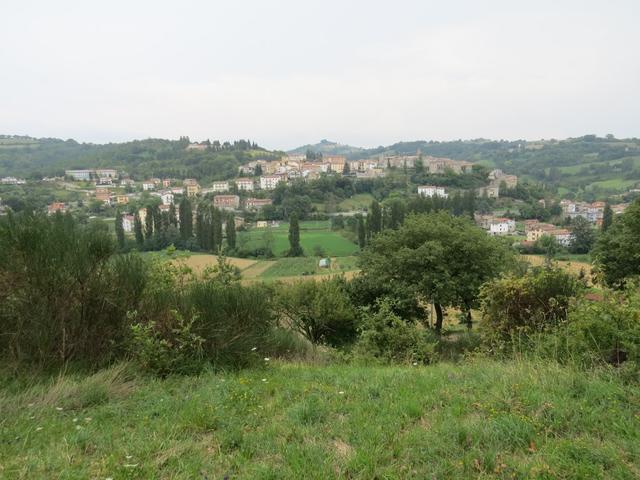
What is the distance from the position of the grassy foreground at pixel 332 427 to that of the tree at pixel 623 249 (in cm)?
1593

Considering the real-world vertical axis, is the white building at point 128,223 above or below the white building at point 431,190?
below

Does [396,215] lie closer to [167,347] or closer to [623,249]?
[623,249]

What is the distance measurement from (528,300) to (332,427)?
4674 mm

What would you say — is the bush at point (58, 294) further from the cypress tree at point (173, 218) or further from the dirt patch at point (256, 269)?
the cypress tree at point (173, 218)

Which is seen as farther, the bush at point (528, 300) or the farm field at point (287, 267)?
the farm field at point (287, 267)

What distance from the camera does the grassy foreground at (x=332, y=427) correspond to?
8.68ft

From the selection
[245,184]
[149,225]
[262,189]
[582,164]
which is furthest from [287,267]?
[582,164]

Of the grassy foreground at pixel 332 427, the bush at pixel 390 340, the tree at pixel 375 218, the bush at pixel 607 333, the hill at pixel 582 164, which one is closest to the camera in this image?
the grassy foreground at pixel 332 427

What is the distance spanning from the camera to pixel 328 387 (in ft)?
13.8

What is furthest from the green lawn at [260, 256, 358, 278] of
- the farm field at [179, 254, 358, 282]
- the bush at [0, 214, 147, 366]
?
the bush at [0, 214, 147, 366]

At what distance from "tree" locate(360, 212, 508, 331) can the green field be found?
34323 millimetres

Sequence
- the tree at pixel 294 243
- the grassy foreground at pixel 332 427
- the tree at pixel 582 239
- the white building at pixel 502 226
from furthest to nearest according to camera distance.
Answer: the white building at pixel 502 226 → the tree at pixel 294 243 → the tree at pixel 582 239 → the grassy foreground at pixel 332 427

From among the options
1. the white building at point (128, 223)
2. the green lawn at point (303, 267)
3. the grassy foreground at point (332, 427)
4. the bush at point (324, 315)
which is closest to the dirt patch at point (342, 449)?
the grassy foreground at point (332, 427)

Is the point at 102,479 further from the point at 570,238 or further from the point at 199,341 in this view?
the point at 570,238
